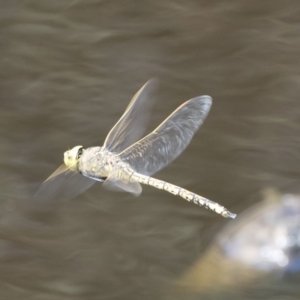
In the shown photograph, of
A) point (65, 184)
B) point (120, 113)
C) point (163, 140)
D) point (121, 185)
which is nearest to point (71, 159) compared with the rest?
point (65, 184)

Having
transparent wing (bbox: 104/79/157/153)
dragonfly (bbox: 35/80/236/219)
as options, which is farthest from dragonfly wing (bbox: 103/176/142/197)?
transparent wing (bbox: 104/79/157/153)

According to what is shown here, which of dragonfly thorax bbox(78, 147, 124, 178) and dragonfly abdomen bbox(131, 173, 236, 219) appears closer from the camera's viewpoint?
dragonfly abdomen bbox(131, 173, 236, 219)

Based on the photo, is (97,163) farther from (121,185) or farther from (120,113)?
(120,113)

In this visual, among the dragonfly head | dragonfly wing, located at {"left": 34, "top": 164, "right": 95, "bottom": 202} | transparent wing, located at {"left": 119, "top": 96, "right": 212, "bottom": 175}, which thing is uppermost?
transparent wing, located at {"left": 119, "top": 96, "right": 212, "bottom": 175}

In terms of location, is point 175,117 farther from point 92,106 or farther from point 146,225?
point 92,106

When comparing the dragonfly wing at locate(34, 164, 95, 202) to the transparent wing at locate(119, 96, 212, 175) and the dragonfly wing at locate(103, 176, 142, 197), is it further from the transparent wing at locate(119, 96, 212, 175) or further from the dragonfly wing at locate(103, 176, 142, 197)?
the transparent wing at locate(119, 96, 212, 175)

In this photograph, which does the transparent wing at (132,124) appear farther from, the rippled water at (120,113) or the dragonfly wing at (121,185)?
the rippled water at (120,113)

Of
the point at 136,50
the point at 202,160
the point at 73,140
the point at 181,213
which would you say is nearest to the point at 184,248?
the point at 181,213
